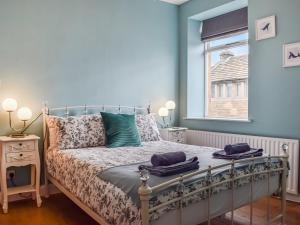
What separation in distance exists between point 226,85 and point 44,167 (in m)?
2.89

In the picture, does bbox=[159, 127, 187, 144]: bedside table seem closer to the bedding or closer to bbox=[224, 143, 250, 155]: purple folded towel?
the bedding

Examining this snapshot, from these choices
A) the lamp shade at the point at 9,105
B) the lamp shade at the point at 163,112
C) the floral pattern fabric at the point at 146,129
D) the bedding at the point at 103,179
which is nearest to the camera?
the bedding at the point at 103,179

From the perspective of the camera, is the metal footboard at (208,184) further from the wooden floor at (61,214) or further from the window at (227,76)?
the window at (227,76)

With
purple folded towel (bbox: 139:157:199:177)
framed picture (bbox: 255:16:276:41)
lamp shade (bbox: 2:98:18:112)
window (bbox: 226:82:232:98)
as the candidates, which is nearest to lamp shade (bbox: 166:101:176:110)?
window (bbox: 226:82:232:98)

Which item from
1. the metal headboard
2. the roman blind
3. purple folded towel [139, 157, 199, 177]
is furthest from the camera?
the roman blind

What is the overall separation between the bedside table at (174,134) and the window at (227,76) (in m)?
0.68

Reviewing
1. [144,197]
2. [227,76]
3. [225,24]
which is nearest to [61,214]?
[144,197]

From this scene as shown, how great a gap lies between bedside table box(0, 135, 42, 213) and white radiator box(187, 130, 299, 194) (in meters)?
2.34

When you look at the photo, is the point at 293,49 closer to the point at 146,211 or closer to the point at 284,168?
the point at 284,168

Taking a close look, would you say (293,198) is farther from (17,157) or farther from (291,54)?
(17,157)

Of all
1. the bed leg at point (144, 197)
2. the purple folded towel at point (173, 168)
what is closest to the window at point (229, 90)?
the purple folded towel at point (173, 168)

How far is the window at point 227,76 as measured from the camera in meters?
4.02

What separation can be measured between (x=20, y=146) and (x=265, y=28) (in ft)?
10.5

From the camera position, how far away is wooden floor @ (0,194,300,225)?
102 inches
